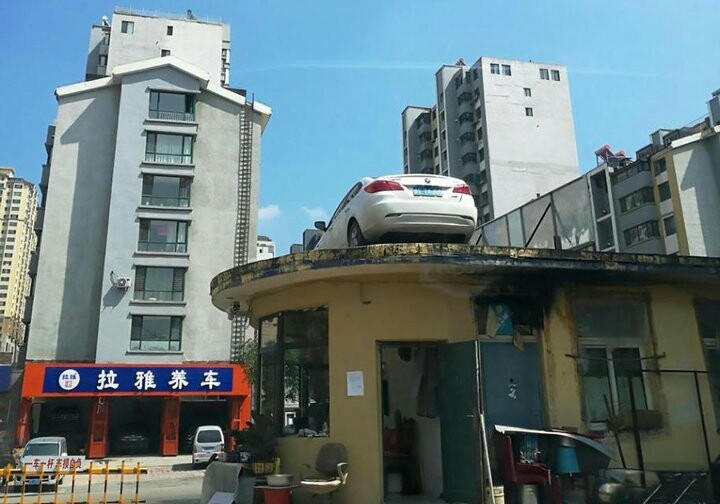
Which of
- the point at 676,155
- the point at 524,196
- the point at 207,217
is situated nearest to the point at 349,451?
the point at 207,217

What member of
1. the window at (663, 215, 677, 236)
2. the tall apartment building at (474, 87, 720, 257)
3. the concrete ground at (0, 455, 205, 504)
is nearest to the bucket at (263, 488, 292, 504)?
the concrete ground at (0, 455, 205, 504)

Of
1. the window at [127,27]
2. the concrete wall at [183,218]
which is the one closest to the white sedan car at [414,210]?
the concrete wall at [183,218]

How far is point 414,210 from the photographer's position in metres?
9.32

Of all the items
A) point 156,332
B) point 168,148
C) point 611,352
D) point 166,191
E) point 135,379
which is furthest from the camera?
point 168,148

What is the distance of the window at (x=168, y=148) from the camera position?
36.2m

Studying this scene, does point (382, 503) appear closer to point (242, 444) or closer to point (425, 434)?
point (425, 434)

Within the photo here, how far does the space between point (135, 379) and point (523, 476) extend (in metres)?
26.3

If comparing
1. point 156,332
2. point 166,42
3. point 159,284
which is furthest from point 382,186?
point 166,42

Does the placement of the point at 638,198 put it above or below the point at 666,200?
above

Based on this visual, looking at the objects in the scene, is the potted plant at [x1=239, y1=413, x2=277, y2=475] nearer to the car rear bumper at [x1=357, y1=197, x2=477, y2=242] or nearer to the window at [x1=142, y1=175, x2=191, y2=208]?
the car rear bumper at [x1=357, y1=197, x2=477, y2=242]

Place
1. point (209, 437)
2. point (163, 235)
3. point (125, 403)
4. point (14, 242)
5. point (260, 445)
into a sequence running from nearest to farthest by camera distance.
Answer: point (260, 445) → point (209, 437) → point (125, 403) → point (163, 235) → point (14, 242)

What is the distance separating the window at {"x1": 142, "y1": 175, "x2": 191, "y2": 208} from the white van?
15.2 m

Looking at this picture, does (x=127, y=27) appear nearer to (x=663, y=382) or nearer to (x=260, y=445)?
(x=260, y=445)

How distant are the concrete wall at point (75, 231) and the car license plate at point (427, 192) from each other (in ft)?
94.2
